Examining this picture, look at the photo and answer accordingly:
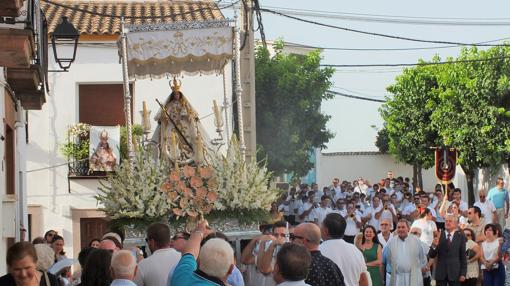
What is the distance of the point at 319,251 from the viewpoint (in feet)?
33.7

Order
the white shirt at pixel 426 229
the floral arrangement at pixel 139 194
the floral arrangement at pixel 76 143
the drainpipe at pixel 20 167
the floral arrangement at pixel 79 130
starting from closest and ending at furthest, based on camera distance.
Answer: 1. the floral arrangement at pixel 139 194
2. the drainpipe at pixel 20 167
3. the white shirt at pixel 426 229
4. the floral arrangement at pixel 76 143
5. the floral arrangement at pixel 79 130

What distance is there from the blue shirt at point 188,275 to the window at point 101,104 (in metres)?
21.3

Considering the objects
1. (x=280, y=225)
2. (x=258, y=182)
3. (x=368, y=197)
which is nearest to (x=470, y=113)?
(x=368, y=197)

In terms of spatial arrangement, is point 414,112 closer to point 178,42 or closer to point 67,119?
point 67,119

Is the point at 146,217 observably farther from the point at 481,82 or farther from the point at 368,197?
the point at 481,82

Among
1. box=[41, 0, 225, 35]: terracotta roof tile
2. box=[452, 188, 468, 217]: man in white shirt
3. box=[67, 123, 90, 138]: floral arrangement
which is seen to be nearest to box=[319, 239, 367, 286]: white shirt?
box=[452, 188, 468, 217]: man in white shirt

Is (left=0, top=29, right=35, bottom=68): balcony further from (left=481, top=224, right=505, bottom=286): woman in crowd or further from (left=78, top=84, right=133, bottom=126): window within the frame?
(left=78, top=84, right=133, bottom=126): window

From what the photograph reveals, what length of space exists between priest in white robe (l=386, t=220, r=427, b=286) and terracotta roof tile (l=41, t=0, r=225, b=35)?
1358cm

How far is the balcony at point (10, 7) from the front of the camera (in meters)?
10.2

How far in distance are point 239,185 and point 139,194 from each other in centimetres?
128

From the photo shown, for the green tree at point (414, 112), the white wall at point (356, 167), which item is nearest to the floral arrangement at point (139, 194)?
the green tree at point (414, 112)

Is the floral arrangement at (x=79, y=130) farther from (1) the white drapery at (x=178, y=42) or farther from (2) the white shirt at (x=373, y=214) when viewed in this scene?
(1) the white drapery at (x=178, y=42)

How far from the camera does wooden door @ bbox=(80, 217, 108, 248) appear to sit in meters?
29.3

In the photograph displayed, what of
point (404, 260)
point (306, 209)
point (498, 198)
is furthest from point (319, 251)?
point (306, 209)
